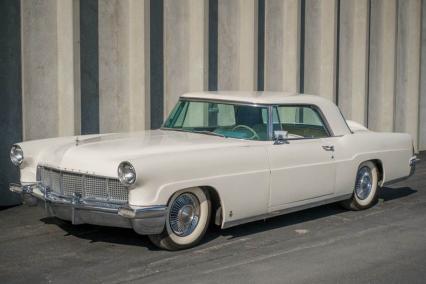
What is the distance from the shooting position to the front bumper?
19.6 ft

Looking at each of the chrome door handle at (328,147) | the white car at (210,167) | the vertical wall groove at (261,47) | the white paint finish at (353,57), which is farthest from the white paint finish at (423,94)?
the chrome door handle at (328,147)

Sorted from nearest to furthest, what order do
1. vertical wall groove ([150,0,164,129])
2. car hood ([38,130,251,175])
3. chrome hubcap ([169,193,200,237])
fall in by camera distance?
car hood ([38,130,251,175]), chrome hubcap ([169,193,200,237]), vertical wall groove ([150,0,164,129])

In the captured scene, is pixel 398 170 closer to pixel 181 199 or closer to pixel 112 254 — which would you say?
pixel 181 199

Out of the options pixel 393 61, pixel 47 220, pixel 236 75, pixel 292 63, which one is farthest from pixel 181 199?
pixel 393 61

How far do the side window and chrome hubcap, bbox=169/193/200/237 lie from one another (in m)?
1.70

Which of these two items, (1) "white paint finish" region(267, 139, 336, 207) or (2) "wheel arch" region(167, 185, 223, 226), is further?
(1) "white paint finish" region(267, 139, 336, 207)

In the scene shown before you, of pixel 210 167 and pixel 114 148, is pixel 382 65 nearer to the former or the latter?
pixel 210 167

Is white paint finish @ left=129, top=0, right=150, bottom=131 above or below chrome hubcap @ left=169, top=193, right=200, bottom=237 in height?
above

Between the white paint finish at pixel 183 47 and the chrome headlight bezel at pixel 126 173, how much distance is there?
4891 mm

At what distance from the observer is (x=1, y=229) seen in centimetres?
737

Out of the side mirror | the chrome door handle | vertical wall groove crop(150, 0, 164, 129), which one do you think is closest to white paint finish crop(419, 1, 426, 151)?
vertical wall groove crop(150, 0, 164, 129)

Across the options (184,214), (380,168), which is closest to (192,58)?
(380,168)

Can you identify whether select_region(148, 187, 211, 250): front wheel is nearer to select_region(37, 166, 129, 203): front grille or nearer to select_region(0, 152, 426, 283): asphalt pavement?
select_region(0, 152, 426, 283): asphalt pavement

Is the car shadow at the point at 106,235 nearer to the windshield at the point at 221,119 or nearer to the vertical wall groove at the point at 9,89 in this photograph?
the windshield at the point at 221,119
